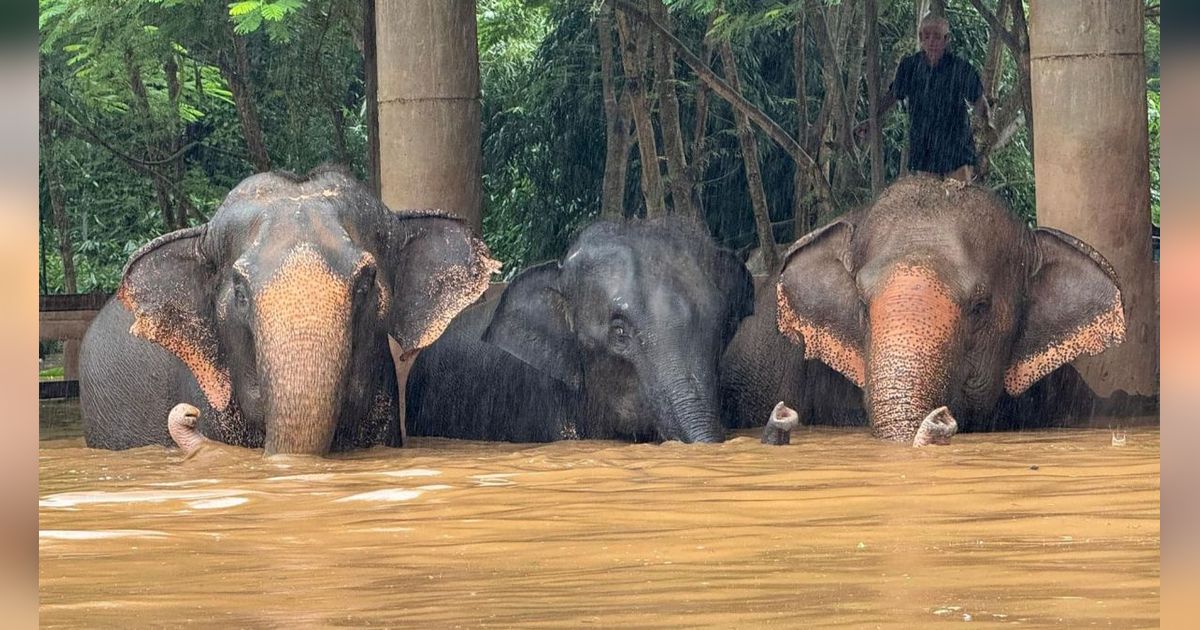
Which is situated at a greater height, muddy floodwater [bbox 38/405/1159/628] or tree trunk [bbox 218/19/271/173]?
tree trunk [bbox 218/19/271/173]

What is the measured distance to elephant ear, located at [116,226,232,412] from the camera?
7898mm

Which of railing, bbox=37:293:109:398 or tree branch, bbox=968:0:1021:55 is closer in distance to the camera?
railing, bbox=37:293:109:398

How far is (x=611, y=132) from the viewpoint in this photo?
49.0 feet

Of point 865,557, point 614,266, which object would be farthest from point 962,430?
point 865,557

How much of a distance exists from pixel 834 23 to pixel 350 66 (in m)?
5.20

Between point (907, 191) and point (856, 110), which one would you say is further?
point (856, 110)

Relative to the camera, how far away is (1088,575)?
3381 millimetres

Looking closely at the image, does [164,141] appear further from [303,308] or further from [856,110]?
[303,308]

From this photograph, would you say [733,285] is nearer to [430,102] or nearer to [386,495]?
[430,102]

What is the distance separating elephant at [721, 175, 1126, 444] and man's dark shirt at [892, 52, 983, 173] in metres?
2.07

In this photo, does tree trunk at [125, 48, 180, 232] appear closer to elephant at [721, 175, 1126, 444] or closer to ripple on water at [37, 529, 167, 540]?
elephant at [721, 175, 1126, 444]

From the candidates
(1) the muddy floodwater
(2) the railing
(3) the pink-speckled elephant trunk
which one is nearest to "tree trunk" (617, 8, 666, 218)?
(2) the railing

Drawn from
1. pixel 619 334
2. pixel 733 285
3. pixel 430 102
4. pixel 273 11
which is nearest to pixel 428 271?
pixel 619 334

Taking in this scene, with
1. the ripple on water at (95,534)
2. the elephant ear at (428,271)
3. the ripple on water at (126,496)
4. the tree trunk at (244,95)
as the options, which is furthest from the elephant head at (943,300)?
the tree trunk at (244,95)
